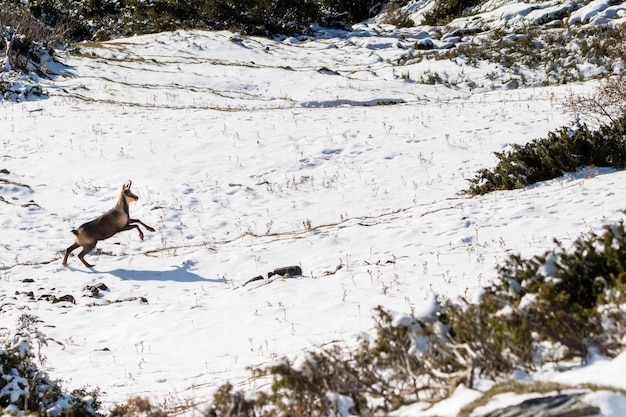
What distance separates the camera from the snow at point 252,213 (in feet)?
24.7

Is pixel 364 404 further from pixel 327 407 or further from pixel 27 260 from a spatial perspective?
pixel 27 260

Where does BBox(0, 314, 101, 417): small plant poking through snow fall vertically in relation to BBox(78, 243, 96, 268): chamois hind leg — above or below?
above

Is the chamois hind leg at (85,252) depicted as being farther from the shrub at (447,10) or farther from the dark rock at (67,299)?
the shrub at (447,10)

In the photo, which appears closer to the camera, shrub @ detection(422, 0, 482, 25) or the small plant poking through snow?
the small plant poking through snow

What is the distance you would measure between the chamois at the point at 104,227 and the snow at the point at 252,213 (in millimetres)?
358

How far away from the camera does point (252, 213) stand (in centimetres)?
1413

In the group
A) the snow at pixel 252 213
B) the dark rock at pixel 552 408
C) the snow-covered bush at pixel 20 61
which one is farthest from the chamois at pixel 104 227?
the snow-covered bush at pixel 20 61

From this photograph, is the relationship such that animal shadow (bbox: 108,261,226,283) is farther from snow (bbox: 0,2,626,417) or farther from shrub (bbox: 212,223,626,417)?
shrub (bbox: 212,223,626,417)

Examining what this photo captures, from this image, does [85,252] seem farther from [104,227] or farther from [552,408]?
[552,408]

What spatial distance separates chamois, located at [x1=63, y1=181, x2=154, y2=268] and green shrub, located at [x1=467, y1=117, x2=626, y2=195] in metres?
6.94

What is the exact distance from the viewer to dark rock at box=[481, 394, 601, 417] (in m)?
3.16

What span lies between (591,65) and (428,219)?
1957 cm

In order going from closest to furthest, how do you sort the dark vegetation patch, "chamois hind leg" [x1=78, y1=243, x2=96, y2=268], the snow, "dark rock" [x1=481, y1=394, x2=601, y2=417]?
"dark rock" [x1=481, y1=394, x2=601, y2=417] < the snow < "chamois hind leg" [x1=78, y1=243, x2=96, y2=268] < the dark vegetation patch

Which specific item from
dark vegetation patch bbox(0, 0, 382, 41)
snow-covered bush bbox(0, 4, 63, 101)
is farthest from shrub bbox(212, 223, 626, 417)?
dark vegetation patch bbox(0, 0, 382, 41)
